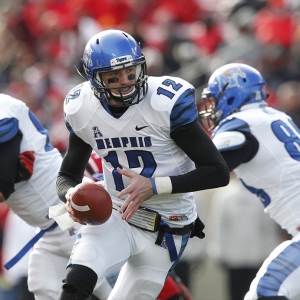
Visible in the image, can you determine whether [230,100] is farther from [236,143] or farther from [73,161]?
[73,161]

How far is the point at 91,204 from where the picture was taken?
4.16 metres

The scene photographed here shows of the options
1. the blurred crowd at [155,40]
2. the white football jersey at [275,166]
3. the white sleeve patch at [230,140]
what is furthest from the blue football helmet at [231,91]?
the blurred crowd at [155,40]

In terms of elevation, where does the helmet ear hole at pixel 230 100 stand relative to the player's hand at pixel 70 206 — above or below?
below

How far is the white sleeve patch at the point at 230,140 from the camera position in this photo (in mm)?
4969

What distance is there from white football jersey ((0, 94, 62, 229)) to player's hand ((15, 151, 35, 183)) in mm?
70

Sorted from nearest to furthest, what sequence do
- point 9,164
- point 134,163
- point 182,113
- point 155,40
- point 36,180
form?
point 182,113
point 134,163
point 9,164
point 36,180
point 155,40

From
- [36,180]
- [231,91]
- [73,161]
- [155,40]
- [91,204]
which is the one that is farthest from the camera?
[155,40]

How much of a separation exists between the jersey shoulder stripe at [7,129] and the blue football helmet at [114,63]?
75cm

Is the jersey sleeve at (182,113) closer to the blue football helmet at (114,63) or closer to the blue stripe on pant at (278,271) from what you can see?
the blue football helmet at (114,63)

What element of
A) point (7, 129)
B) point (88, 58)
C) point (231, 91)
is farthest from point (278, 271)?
point (7, 129)

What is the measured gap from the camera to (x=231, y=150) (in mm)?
4965

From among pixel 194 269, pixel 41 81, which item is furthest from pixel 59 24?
pixel 194 269

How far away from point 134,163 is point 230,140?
80 centimetres

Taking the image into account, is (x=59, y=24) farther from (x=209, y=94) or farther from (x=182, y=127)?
(x=182, y=127)
